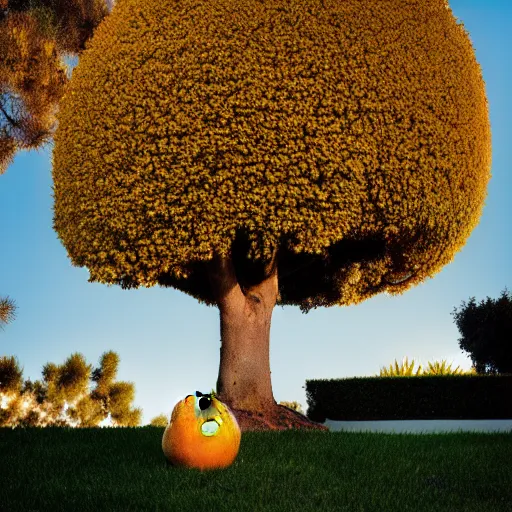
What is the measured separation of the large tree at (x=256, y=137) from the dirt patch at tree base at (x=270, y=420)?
0.04 metres

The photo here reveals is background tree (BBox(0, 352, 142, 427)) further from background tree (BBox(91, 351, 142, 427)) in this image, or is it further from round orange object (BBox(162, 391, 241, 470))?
round orange object (BBox(162, 391, 241, 470))

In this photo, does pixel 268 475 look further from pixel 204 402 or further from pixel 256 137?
pixel 256 137

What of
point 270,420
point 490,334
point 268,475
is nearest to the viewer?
point 268,475

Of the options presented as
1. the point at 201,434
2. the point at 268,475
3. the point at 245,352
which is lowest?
the point at 268,475

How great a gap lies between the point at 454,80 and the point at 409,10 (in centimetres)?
136

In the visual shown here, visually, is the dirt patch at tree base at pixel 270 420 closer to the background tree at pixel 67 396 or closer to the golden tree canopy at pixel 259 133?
the golden tree canopy at pixel 259 133

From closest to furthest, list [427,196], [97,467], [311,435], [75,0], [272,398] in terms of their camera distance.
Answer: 1. [97,467]
2. [311,435]
3. [427,196]
4. [272,398]
5. [75,0]

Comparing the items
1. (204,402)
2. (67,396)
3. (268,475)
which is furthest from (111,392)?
(268,475)

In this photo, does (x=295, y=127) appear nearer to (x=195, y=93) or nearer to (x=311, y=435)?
(x=195, y=93)

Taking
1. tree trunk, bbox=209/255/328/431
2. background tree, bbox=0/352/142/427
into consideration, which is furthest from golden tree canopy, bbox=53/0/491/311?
background tree, bbox=0/352/142/427

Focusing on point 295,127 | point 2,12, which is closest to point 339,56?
point 295,127

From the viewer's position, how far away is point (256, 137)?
9.38m

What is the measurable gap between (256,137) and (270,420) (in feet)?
15.7

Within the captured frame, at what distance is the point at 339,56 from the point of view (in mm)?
9711
